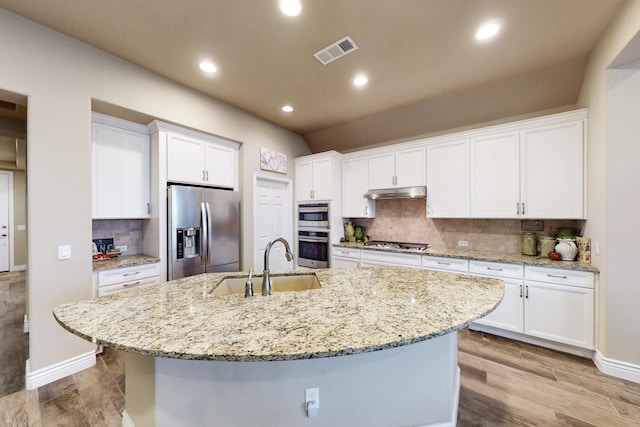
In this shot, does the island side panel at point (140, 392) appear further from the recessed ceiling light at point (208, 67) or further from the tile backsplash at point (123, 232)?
the recessed ceiling light at point (208, 67)

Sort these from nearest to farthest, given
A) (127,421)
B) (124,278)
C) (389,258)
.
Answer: (127,421), (124,278), (389,258)

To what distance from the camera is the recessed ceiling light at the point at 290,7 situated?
1.84 metres

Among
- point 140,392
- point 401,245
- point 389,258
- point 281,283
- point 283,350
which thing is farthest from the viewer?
Result: point 401,245

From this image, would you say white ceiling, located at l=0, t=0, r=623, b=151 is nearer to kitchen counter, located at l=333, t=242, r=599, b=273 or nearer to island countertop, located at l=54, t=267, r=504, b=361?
kitchen counter, located at l=333, t=242, r=599, b=273

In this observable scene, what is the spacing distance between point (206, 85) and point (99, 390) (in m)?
3.18

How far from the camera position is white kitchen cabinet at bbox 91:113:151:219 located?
2.66 m

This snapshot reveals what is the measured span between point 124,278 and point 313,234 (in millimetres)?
2663

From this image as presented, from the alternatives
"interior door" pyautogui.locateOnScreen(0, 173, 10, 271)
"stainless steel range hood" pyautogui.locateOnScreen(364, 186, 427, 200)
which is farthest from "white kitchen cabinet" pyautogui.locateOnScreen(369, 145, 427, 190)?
"interior door" pyautogui.locateOnScreen(0, 173, 10, 271)

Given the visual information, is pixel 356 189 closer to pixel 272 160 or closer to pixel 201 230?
pixel 272 160

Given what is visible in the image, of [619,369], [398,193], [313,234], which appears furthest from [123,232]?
[619,369]

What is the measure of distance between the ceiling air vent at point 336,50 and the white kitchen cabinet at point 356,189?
187 cm

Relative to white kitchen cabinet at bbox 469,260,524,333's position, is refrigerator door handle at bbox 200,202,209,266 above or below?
above

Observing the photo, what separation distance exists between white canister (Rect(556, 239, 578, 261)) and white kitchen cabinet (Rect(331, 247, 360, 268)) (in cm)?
236

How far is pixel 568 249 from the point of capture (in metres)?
2.64
